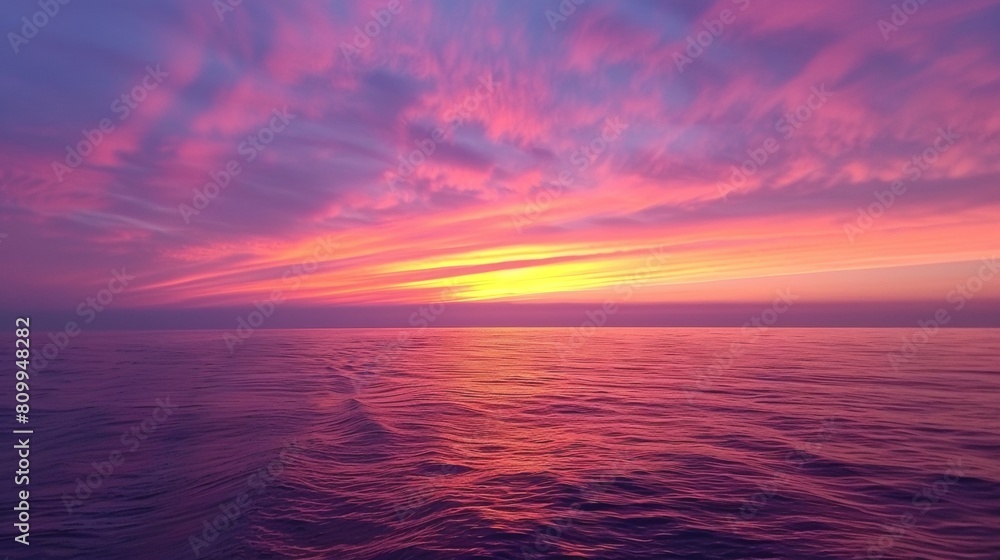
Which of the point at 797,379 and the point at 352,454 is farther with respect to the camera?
the point at 797,379

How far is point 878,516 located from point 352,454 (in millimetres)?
11706

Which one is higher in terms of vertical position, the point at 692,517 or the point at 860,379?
the point at 860,379

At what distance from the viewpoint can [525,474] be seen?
11.7 m

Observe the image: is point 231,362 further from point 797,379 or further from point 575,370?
point 797,379

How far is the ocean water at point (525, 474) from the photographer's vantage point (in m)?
8.40

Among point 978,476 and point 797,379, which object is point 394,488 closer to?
point 978,476

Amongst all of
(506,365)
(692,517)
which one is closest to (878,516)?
(692,517)

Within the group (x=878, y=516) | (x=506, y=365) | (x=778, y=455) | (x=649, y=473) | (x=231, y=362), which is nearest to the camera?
(x=878, y=516)

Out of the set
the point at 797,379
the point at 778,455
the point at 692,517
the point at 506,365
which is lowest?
the point at 692,517

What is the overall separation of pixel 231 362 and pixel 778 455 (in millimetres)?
44687

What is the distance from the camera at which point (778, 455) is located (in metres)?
12.7

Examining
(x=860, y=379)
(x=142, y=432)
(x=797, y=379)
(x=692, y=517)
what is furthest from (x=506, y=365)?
(x=692, y=517)

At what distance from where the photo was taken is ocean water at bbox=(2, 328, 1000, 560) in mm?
8398

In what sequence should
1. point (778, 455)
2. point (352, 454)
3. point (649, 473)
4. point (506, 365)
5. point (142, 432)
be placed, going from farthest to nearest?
point (506, 365) → point (142, 432) → point (352, 454) → point (778, 455) → point (649, 473)
